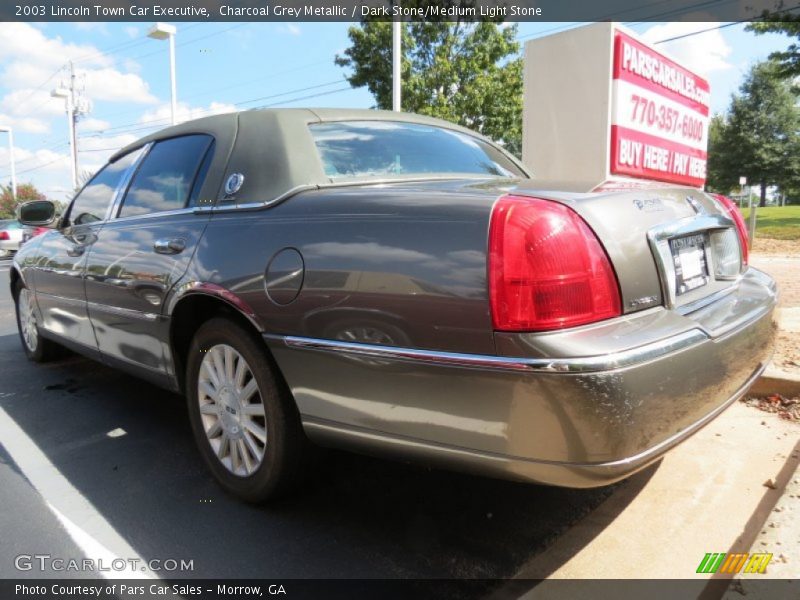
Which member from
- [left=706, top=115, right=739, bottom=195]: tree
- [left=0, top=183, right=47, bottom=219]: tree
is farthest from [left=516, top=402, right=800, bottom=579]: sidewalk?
[left=0, top=183, right=47, bottom=219]: tree

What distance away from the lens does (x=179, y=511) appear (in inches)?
102

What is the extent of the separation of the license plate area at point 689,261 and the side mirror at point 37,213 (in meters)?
4.27

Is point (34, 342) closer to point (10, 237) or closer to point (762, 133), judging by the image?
point (10, 237)

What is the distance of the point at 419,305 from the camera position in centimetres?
185

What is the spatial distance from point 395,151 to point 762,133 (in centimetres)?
4701

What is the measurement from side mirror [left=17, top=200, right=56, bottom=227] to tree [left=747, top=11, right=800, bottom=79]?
16003 millimetres

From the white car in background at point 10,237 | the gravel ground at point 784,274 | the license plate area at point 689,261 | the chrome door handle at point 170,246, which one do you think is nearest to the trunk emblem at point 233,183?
the chrome door handle at point 170,246

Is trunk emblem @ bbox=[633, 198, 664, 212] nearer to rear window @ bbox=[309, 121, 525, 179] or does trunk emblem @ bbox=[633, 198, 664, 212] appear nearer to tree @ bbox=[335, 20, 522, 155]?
rear window @ bbox=[309, 121, 525, 179]

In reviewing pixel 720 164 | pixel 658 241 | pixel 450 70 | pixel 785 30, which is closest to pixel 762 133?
pixel 720 164

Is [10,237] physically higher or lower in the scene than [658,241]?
lower

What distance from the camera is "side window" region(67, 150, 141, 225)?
3.69 metres

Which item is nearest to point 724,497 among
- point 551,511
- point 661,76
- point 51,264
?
point 551,511

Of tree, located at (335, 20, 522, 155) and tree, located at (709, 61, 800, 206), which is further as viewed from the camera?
tree, located at (709, 61, 800, 206)

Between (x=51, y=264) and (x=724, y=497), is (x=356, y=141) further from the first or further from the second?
(x=51, y=264)
